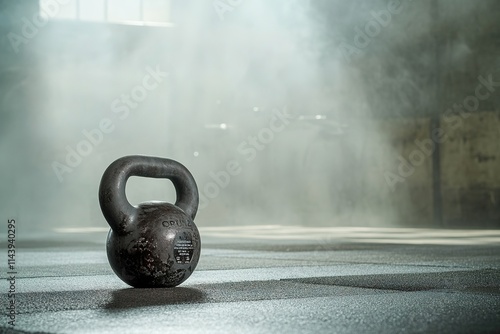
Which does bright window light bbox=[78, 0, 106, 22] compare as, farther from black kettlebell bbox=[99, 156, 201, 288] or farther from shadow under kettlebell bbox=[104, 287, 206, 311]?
shadow under kettlebell bbox=[104, 287, 206, 311]

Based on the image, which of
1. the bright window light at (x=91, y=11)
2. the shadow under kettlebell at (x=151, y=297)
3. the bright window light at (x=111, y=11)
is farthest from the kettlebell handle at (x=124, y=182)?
the bright window light at (x=91, y=11)

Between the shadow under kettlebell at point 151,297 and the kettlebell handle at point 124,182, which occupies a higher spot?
the kettlebell handle at point 124,182

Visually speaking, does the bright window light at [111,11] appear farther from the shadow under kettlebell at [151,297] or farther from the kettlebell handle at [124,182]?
the shadow under kettlebell at [151,297]

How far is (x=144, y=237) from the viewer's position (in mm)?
3770

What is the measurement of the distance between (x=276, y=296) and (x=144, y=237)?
0.68 metres

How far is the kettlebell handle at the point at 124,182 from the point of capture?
12.6 ft

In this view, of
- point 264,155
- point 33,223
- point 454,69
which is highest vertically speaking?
point 454,69

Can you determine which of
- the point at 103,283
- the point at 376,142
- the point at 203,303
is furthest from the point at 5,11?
the point at 203,303

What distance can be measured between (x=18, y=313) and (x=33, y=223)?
12749 millimetres

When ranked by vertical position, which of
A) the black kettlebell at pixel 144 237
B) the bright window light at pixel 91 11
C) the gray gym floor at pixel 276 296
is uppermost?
the bright window light at pixel 91 11

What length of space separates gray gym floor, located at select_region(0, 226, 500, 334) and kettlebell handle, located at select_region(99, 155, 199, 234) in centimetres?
35

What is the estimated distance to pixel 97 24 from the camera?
14414 millimetres

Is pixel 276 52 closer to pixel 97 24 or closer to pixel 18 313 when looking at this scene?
pixel 97 24

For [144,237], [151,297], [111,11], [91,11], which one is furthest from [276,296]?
[111,11]
